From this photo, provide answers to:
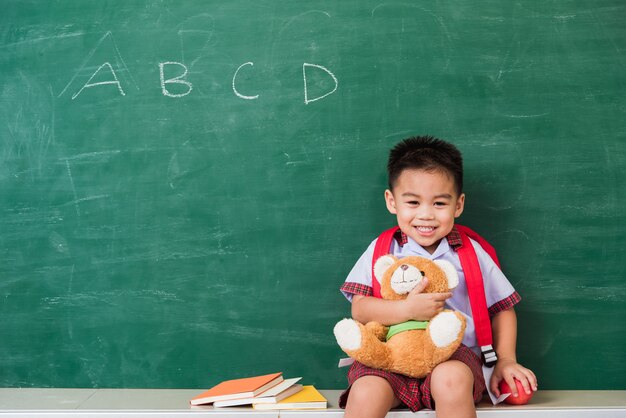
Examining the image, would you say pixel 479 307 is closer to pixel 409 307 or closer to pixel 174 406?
pixel 409 307

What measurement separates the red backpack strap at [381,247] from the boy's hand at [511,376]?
14.6 inches

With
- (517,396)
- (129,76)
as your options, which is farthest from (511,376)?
(129,76)

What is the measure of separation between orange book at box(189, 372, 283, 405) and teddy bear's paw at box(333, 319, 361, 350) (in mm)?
292

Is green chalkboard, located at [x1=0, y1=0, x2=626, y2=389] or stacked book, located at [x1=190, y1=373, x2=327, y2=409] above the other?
green chalkboard, located at [x1=0, y1=0, x2=626, y2=389]

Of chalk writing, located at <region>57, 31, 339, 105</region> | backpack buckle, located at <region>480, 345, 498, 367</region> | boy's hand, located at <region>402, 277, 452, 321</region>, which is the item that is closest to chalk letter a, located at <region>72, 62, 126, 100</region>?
chalk writing, located at <region>57, 31, 339, 105</region>

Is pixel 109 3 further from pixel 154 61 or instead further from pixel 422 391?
pixel 422 391

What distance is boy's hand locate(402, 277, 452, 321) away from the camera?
66.1 inches

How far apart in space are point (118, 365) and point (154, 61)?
952mm

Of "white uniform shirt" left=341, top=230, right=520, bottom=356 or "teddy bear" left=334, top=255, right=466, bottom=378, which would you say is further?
"white uniform shirt" left=341, top=230, right=520, bottom=356

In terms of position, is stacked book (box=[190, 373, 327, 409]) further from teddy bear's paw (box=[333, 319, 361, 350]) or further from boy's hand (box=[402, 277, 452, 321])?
boy's hand (box=[402, 277, 452, 321])

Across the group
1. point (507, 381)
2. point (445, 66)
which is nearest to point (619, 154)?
point (445, 66)

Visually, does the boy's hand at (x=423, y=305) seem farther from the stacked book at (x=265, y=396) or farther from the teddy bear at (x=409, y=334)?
the stacked book at (x=265, y=396)

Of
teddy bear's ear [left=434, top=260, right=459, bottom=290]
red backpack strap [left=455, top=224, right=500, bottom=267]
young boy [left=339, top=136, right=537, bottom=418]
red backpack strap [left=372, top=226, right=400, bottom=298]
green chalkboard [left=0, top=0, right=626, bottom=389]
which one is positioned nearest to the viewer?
young boy [left=339, top=136, right=537, bottom=418]

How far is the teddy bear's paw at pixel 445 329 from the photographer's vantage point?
1.64m
